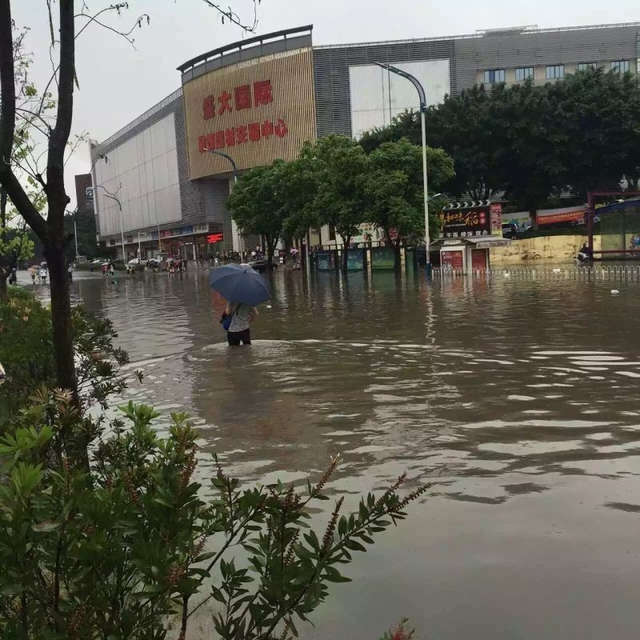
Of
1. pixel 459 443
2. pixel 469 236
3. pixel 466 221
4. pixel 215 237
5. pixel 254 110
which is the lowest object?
pixel 459 443

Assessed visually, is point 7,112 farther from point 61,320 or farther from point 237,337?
point 237,337

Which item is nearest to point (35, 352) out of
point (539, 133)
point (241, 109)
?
point (539, 133)

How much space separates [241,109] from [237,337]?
6787 cm

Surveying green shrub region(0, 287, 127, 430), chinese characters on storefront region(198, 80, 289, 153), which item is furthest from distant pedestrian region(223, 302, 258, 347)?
chinese characters on storefront region(198, 80, 289, 153)

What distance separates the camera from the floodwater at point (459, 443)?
3.58m

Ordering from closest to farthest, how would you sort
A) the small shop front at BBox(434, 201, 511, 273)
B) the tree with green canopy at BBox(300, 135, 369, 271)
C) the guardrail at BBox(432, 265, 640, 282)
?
the guardrail at BBox(432, 265, 640, 282) < the small shop front at BBox(434, 201, 511, 273) < the tree with green canopy at BBox(300, 135, 369, 271)

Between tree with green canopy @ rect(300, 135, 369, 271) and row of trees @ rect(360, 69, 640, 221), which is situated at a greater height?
row of trees @ rect(360, 69, 640, 221)

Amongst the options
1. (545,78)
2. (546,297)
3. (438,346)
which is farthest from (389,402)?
(545,78)

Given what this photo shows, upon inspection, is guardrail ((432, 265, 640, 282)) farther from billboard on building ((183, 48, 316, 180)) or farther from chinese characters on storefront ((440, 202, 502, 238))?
billboard on building ((183, 48, 316, 180))

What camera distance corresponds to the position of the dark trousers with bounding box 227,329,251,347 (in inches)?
498

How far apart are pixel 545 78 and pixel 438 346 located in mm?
67761

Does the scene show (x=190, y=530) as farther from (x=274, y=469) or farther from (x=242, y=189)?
(x=242, y=189)

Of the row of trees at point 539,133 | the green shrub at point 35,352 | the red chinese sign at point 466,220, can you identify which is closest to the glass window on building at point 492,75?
the row of trees at point 539,133

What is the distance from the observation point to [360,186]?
3894 centimetres
